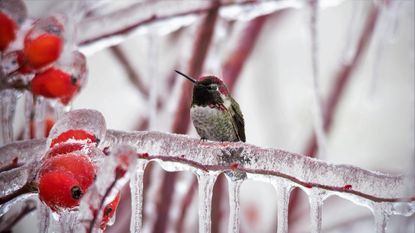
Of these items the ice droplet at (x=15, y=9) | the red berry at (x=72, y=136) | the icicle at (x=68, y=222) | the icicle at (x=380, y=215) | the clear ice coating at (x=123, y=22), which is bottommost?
the icicle at (x=68, y=222)

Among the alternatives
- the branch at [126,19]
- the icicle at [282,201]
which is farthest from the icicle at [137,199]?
the branch at [126,19]

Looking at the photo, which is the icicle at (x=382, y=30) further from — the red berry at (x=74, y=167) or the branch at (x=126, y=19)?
the red berry at (x=74, y=167)

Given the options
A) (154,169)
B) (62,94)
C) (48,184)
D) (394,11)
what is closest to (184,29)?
(154,169)

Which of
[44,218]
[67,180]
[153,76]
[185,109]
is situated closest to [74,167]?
[67,180]

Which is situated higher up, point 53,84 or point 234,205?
point 53,84

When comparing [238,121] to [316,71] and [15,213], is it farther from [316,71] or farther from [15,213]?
[15,213]

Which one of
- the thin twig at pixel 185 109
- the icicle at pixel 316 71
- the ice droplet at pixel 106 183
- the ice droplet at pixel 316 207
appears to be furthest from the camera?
the thin twig at pixel 185 109

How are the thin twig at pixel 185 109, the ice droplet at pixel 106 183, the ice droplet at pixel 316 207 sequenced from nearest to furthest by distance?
the ice droplet at pixel 106 183 → the ice droplet at pixel 316 207 → the thin twig at pixel 185 109
